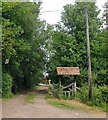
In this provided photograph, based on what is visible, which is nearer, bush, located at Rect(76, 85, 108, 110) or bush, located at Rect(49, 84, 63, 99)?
bush, located at Rect(76, 85, 108, 110)

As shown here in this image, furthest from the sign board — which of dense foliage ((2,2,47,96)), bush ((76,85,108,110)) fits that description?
dense foliage ((2,2,47,96))

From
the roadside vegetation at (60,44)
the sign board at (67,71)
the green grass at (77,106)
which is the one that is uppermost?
the roadside vegetation at (60,44)

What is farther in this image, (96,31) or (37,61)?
(37,61)

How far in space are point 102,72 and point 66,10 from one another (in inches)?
312

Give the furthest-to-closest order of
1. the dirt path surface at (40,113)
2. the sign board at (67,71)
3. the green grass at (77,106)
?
the sign board at (67,71)
the green grass at (77,106)
the dirt path surface at (40,113)

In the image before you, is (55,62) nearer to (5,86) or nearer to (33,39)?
(33,39)

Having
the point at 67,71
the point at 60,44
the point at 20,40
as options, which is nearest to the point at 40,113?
the point at 67,71

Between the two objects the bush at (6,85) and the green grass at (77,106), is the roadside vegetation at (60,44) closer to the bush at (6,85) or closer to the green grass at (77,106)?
the bush at (6,85)

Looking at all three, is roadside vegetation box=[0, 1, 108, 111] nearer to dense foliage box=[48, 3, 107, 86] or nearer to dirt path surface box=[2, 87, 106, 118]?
dense foliage box=[48, 3, 107, 86]

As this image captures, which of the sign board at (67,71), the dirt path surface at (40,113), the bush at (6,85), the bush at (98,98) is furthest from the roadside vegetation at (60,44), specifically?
the dirt path surface at (40,113)

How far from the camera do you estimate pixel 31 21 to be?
25969 mm

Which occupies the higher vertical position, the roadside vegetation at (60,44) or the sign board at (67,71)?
the roadside vegetation at (60,44)

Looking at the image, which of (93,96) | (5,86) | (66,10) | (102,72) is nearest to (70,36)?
(66,10)

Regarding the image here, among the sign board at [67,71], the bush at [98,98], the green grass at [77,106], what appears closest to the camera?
the green grass at [77,106]
